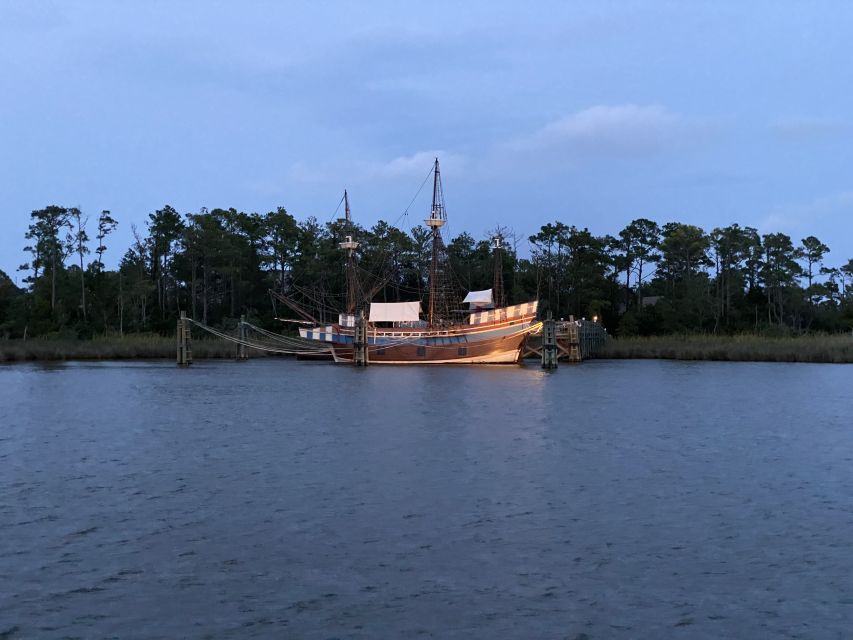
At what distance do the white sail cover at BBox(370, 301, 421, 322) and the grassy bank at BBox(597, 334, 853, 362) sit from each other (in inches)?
786

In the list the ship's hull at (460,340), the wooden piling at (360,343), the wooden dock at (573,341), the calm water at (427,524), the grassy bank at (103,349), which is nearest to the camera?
the calm water at (427,524)

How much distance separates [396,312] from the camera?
88.2 meters

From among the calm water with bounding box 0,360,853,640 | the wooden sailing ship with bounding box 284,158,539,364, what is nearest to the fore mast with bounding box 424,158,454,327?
the wooden sailing ship with bounding box 284,158,539,364

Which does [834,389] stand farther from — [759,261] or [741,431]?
[759,261]

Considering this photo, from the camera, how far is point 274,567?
588 inches

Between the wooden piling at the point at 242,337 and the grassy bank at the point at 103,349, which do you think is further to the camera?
the wooden piling at the point at 242,337

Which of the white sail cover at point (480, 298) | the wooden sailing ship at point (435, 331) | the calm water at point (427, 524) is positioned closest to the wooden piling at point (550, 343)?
the wooden sailing ship at point (435, 331)

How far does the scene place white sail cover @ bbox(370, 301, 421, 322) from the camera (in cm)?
8794

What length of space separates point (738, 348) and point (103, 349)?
195 feet

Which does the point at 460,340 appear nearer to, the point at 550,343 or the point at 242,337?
the point at 550,343

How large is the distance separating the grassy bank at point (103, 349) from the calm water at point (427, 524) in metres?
47.6

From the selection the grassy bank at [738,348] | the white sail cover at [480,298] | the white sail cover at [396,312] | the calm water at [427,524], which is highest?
the white sail cover at [480,298]

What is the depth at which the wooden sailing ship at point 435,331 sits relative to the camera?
271 feet

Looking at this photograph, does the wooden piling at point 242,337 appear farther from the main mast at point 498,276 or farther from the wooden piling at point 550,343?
the wooden piling at point 550,343
